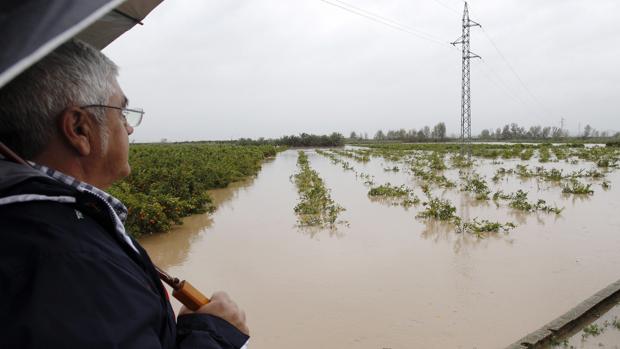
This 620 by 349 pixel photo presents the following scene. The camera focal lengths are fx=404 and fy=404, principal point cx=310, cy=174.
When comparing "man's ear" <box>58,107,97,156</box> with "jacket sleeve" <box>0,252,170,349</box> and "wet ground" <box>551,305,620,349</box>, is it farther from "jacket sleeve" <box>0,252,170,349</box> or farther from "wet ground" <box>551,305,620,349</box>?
"wet ground" <box>551,305,620,349</box>

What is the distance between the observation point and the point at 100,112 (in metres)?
1.15

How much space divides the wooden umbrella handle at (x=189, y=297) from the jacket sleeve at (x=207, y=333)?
0.23ft

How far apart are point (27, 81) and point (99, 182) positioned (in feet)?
1.15

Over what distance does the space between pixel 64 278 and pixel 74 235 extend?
0.10 m

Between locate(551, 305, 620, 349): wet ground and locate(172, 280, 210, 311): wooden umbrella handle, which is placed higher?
locate(172, 280, 210, 311): wooden umbrella handle

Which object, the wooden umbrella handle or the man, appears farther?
the wooden umbrella handle

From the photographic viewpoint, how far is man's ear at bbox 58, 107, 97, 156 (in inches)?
41.9

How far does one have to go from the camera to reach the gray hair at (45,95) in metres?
1.01

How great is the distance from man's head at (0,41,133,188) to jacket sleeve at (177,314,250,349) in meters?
0.51

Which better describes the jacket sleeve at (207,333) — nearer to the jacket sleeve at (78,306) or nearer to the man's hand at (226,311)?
the man's hand at (226,311)

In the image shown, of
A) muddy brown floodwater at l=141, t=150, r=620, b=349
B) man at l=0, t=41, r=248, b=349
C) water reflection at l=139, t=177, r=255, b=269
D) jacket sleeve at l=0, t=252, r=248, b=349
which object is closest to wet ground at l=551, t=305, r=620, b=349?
muddy brown floodwater at l=141, t=150, r=620, b=349

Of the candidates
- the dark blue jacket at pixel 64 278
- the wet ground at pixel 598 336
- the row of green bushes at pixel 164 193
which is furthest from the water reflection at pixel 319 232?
the dark blue jacket at pixel 64 278

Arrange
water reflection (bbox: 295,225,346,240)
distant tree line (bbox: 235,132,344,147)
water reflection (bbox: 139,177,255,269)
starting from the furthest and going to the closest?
distant tree line (bbox: 235,132,344,147) → water reflection (bbox: 295,225,346,240) → water reflection (bbox: 139,177,255,269)

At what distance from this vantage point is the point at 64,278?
824 millimetres
